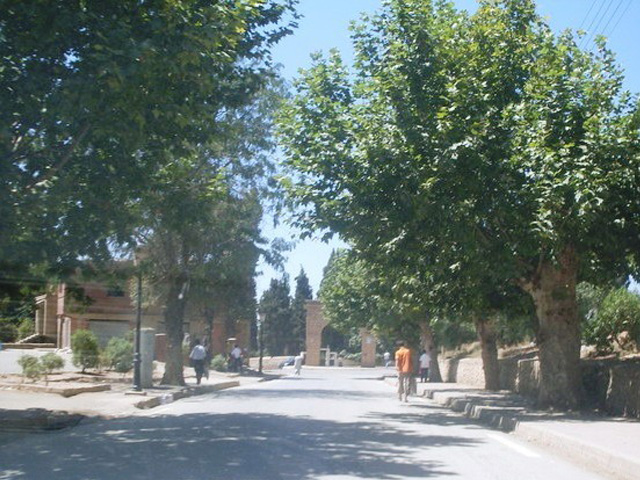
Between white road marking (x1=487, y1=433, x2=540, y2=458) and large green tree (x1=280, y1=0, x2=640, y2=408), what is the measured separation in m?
3.73

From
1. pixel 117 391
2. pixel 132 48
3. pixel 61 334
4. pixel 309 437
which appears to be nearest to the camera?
pixel 132 48

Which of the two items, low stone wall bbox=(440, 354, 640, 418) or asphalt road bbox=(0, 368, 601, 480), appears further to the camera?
low stone wall bbox=(440, 354, 640, 418)

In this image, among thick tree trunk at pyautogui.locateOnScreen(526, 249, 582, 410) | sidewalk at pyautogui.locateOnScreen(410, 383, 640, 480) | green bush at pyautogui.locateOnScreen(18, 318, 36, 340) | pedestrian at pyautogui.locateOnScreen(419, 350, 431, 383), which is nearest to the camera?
sidewalk at pyautogui.locateOnScreen(410, 383, 640, 480)

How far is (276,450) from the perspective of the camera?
12.4 m

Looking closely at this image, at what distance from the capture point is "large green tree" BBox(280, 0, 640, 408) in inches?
632

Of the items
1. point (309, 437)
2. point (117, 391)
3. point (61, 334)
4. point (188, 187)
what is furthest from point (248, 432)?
point (61, 334)

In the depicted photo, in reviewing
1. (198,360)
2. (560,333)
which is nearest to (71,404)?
(560,333)

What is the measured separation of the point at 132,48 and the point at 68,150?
285 cm

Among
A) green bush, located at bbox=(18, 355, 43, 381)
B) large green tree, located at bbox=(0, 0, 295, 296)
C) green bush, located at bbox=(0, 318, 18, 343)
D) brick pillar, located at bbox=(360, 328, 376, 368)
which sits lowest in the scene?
brick pillar, located at bbox=(360, 328, 376, 368)

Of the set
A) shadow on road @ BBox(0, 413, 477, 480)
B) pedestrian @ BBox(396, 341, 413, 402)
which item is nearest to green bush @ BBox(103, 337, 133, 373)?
pedestrian @ BBox(396, 341, 413, 402)

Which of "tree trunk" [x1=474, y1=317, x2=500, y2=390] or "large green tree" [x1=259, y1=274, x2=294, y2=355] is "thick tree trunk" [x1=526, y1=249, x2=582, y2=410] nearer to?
"tree trunk" [x1=474, y1=317, x2=500, y2=390]

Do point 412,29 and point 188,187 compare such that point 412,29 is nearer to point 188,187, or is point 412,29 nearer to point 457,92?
point 457,92

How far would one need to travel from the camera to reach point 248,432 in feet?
49.1

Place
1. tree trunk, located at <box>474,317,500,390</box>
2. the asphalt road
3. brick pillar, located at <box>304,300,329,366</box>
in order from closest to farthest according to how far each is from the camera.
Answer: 1. the asphalt road
2. tree trunk, located at <box>474,317,500,390</box>
3. brick pillar, located at <box>304,300,329,366</box>
